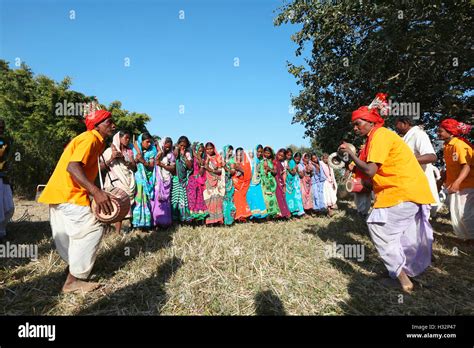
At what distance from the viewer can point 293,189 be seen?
28.8 ft

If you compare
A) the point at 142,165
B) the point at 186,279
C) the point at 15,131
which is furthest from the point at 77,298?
the point at 15,131

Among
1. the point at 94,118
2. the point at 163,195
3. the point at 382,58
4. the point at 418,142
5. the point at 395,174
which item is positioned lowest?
the point at 163,195

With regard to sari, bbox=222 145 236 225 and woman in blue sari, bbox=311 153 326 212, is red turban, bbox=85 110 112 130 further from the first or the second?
woman in blue sari, bbox=311 153 326 212

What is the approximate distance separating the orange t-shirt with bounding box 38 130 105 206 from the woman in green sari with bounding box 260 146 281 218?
17.0ft

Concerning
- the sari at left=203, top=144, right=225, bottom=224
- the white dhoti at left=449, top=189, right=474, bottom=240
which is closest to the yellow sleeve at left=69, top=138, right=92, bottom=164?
the sari at left=203, top=144, right=225, bottom=224

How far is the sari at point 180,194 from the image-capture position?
6.48m

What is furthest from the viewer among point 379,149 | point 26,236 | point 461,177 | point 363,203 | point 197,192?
point 363,203

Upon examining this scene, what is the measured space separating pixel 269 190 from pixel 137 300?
17.7ft

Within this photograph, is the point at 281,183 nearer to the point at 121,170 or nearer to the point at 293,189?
the point at 293,189

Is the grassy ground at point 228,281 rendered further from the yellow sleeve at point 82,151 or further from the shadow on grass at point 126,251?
the yellow sleeve at point 82,151

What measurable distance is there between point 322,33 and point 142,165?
7645 millimetres

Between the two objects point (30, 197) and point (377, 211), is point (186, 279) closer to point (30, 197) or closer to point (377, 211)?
point (377, 211)

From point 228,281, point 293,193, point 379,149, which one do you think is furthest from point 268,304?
point 293,193
